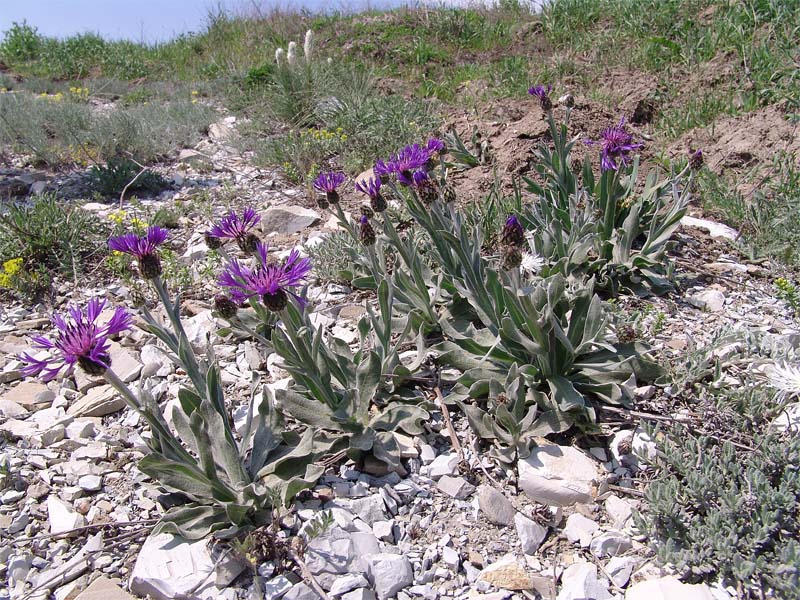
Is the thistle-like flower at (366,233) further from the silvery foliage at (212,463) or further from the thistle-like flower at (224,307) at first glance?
the silvery foliage at (212,463)

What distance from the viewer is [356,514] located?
2.24 metres

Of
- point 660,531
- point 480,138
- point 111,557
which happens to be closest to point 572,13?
point 480,138

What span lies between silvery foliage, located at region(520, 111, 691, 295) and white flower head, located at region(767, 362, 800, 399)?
1.07m

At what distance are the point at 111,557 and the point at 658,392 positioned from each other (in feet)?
7.75

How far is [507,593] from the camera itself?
1941 millimetres

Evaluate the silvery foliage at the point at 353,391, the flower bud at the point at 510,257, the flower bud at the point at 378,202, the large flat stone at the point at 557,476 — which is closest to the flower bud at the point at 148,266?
the silvery foliage at the point at 353,391

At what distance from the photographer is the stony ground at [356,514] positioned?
1992mm

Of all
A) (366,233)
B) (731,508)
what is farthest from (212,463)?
(731,508)

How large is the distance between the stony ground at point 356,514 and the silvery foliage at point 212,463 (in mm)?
93

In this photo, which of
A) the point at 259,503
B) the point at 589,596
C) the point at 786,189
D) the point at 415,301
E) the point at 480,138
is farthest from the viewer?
the point at 480,138

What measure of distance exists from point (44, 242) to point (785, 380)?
4.50 meters

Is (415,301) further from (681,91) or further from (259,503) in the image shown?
(681,91)

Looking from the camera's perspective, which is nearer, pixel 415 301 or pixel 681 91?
pixel 415 301

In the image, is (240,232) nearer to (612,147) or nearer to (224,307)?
(224,307)
